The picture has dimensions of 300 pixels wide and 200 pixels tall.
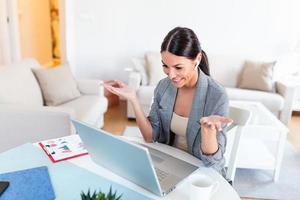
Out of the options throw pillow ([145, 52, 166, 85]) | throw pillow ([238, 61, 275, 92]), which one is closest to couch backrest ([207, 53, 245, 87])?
throw pillow ([238, 61, 275, 92])

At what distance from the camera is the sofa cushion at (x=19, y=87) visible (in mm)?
2230

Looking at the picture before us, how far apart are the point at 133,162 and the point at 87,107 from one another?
5.94ft

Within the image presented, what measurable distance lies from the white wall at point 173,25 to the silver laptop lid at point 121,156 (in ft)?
10.2

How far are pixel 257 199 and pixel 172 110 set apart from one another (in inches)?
44.2

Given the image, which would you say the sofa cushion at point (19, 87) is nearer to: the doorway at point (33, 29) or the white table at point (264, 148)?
the doorway at point (33, 29)

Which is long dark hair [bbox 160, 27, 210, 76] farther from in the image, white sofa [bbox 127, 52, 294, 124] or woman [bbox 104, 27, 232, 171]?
white sofa [bbox 127, 52, 294, 124]

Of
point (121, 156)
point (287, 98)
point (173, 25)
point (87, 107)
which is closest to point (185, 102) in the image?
point (121, 156)

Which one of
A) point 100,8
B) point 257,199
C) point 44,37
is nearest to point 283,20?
point 100,8

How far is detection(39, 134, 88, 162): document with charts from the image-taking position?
1176 millimetres

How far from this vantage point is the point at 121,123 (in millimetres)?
3391

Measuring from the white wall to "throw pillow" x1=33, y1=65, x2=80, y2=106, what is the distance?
1125mm

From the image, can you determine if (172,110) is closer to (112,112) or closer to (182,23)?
(112,112)

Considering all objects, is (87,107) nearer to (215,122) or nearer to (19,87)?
(19,87)

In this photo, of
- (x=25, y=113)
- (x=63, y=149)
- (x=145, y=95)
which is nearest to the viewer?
(x=63, y=149)
